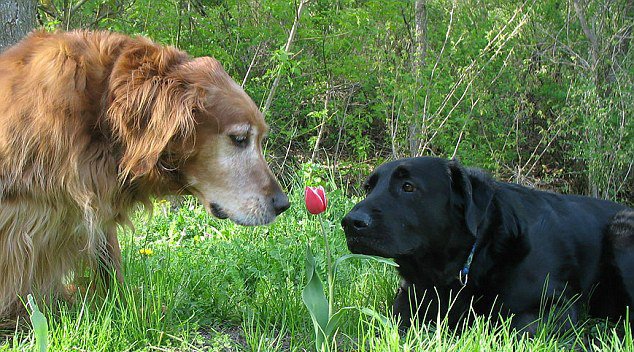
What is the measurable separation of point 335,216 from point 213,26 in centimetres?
262

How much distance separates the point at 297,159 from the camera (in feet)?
27.3

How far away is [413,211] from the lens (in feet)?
11.2

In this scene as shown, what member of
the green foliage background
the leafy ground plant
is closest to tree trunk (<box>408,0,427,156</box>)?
the green foliage background

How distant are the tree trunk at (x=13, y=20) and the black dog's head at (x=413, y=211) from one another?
2.50 m

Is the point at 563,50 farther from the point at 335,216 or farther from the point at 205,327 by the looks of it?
the point at 205,327

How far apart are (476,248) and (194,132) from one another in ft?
4.83

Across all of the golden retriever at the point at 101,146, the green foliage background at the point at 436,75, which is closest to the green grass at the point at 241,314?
the golden retriever at the point at 101,146

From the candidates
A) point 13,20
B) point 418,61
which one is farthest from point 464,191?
point 418,61

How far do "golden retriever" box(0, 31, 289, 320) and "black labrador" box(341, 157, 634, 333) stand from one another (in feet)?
1.75

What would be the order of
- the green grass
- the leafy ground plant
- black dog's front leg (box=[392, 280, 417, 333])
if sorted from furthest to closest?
black dog's front leg (box=[392, 280, 417, 333]) < the green grass < the leafy ground plant

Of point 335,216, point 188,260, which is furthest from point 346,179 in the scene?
point 188,260

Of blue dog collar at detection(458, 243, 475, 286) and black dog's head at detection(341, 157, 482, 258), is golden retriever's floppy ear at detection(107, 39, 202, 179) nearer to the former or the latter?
black dog's head at detection(341, 157, 482, 258)

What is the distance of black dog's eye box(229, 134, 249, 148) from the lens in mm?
3184

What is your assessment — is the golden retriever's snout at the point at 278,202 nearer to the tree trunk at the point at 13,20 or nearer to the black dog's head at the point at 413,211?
the black dog's head at the point at 413,211
